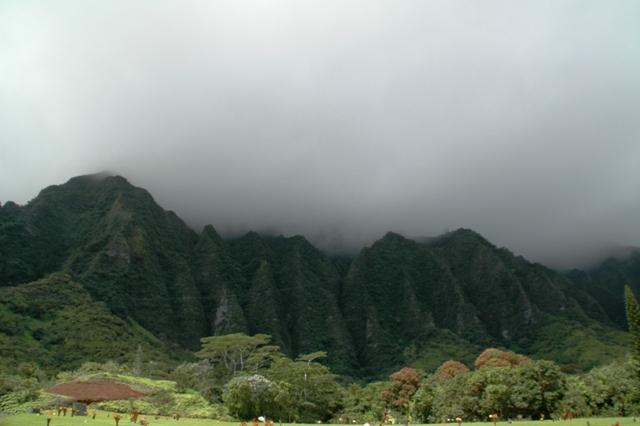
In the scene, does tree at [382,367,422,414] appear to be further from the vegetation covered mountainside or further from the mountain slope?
the vegetation covered mountainside

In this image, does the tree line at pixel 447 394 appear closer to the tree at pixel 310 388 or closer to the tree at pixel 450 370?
the tree at pixel 310 388

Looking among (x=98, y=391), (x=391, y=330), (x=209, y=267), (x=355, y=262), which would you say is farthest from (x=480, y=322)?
(x=98, y=391)

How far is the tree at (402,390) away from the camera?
59.1 metres

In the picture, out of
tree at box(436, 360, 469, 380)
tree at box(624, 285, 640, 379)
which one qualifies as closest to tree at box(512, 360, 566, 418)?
tree at box(624, 285, 640, 379)

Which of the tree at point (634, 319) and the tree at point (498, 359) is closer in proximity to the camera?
the tree at point (634, 319)

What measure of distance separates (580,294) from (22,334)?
16043cm

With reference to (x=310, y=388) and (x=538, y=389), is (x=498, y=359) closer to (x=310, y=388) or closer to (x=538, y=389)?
(x=310, y=388)

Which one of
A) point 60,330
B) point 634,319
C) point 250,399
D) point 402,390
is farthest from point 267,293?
point 634,319

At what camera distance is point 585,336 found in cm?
11338

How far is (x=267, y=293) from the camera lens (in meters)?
147

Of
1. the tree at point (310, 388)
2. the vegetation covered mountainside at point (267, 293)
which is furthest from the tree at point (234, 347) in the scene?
the vegetation covered mountainside at point (267, 293)

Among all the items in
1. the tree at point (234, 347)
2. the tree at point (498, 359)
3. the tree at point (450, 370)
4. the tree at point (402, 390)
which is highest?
the tree at point (234, 347)

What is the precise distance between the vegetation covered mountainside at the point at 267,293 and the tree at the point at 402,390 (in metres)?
42.2

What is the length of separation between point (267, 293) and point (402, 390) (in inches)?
3516
